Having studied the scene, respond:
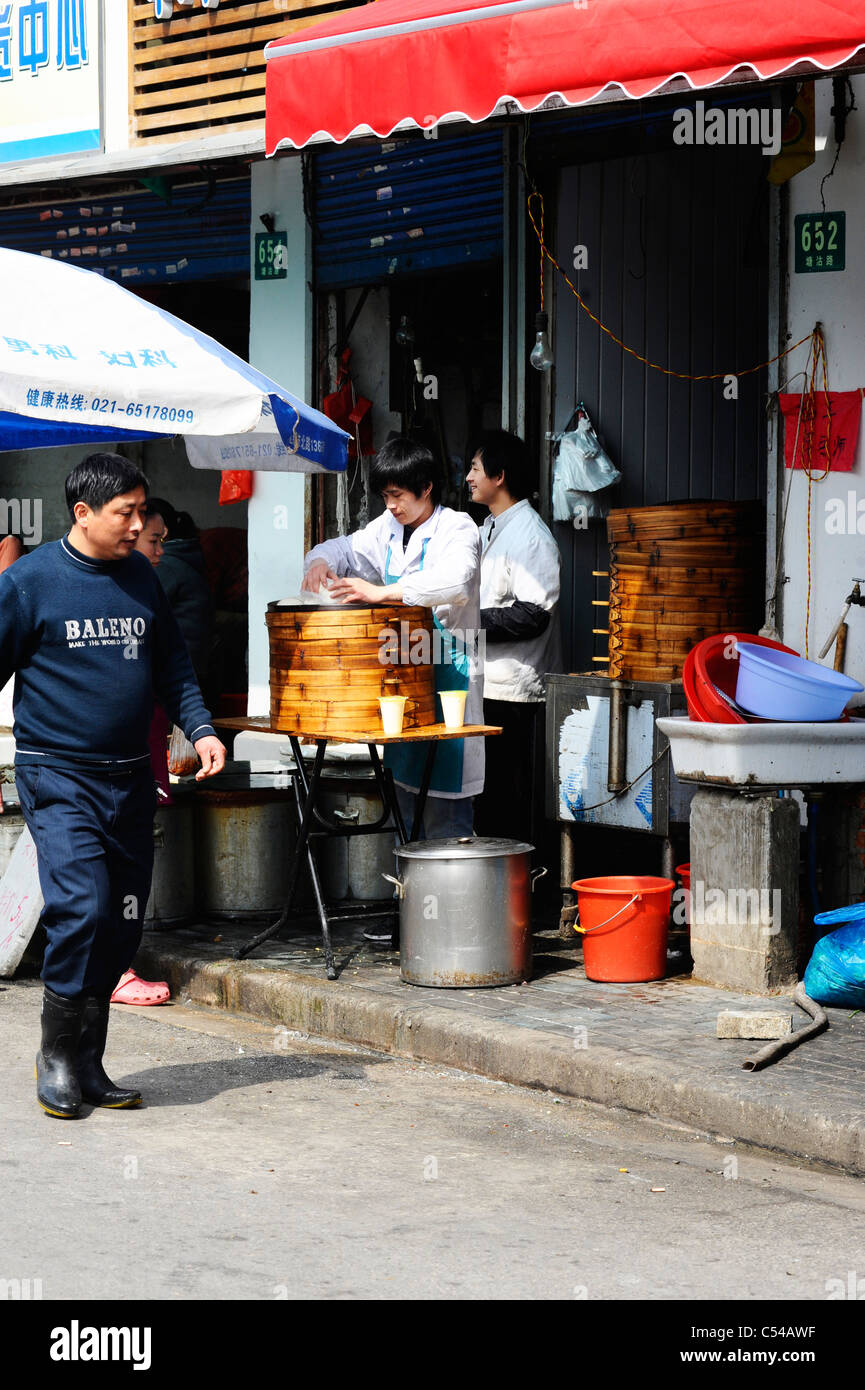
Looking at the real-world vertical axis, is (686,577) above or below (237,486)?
below

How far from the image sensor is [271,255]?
36.9 ft

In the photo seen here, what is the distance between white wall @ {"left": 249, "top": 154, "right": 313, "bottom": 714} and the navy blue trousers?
5.40 m

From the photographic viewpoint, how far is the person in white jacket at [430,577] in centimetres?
761

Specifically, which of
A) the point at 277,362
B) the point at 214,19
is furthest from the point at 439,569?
the point at 214,19

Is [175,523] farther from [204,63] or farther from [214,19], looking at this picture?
[214,19]

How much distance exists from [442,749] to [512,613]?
89 cm

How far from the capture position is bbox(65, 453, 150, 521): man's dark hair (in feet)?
18.7

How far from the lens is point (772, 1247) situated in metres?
4.52

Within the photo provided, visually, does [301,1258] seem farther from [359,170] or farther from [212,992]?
[359,170]

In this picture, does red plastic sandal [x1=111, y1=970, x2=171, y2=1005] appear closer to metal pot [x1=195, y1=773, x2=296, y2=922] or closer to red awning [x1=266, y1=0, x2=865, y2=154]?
metal pot [x1=195, y1=773, x2=296, y2=922]

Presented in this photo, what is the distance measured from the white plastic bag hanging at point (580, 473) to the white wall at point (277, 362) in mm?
2296

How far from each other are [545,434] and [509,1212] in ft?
18.7

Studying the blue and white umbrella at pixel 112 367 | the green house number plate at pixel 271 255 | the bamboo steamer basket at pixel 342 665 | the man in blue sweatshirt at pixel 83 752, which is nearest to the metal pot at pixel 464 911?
the bamboo steamer basket at pixel 342 665

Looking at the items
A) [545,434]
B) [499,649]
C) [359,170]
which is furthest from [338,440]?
[359,170]
